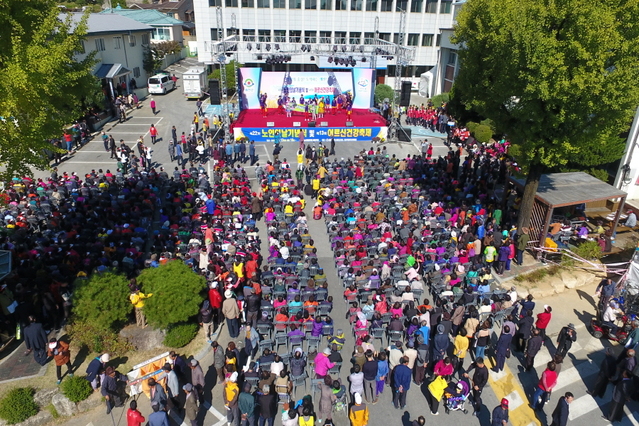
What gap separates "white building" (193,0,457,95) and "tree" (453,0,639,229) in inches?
1289

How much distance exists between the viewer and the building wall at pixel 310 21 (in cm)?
4531

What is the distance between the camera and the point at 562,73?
1249 cm

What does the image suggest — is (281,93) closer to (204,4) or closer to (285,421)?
(204,4)

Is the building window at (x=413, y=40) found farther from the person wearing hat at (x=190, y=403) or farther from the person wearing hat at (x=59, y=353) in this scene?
the person wearing hat at (x=190, y=403)

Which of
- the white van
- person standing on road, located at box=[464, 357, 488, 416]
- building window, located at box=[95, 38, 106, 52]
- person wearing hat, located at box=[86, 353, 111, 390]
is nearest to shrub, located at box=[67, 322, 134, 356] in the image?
person wearing hat, located at box=[86, 353, 111, 390]

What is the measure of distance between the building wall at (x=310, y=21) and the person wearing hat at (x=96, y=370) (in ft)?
129

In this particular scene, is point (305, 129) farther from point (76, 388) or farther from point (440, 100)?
point (76, 388)

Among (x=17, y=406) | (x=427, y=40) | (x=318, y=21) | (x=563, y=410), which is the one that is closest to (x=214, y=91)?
(x=318, y=21)

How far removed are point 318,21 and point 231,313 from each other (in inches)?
1626

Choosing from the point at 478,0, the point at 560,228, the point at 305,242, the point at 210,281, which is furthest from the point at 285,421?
the point at 478,0

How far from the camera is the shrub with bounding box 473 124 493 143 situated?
92.9 ft

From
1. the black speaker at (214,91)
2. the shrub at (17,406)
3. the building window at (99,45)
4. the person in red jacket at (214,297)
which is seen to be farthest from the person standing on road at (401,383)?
the building window at (99,45)

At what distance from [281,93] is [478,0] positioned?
15452 mm

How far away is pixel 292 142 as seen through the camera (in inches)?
1161
